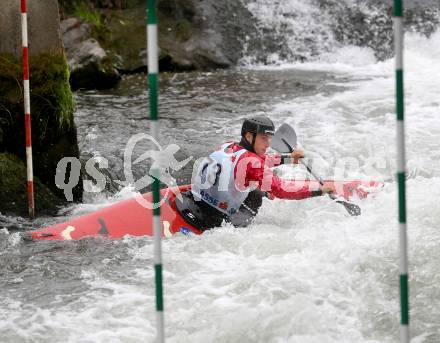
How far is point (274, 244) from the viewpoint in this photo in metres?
5.02

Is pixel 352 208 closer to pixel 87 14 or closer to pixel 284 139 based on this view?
pixel 284 139

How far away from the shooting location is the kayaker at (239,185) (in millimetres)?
5367

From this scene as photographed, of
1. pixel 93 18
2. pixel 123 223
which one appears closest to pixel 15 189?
pixel 123 223

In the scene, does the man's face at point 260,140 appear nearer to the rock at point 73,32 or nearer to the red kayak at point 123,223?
the red kayak at point 123,223

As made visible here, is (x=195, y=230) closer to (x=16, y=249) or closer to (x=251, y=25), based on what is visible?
(x=16, y=249)

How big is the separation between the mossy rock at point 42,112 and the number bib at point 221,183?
4.44 ft

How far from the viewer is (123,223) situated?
17.9 ft

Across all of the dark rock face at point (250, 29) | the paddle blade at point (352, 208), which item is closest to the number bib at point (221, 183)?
the paddle blade at point (352, 208)

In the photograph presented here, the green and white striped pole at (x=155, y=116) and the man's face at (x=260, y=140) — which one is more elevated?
the green and white striped pole at (x=155, y=116)

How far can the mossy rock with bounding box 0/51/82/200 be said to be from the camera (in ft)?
19.6

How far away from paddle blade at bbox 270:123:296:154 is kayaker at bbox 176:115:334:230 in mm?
218

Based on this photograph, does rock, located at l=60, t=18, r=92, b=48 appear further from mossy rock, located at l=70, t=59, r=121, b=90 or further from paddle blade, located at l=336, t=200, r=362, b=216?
paddle blade, located at l=336, t=200, r=362, b=216

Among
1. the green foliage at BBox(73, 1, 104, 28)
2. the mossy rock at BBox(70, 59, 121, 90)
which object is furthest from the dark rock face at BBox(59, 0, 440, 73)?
the mossy rock at BBox(70, 59, 121, 90)

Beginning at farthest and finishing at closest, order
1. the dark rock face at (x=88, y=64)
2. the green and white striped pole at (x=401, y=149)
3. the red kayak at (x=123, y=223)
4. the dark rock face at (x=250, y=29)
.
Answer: the dark rock face at (x=250, y=29) → the dark rock face at (x=88, y=64) → the red kayak at (x=123, y=223) → the green and white striped pole at (x=401, y=149)
